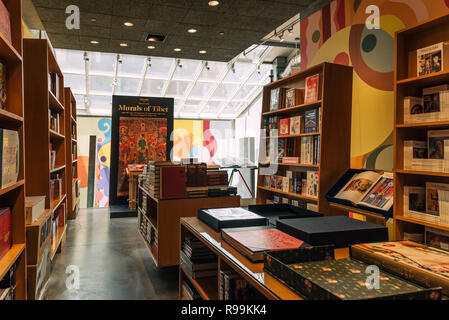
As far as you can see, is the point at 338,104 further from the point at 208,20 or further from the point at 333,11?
the point at 208,20

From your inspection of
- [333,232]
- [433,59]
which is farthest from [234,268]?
[433,59]

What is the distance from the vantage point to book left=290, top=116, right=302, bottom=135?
3.81 metres

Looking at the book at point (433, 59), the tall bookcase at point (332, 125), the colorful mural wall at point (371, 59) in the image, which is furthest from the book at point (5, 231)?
the colorful mural wall at point (371, 59)

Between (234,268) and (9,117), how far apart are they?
1.48 metres

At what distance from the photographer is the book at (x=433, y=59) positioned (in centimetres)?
228

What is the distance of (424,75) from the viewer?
2.32 metres

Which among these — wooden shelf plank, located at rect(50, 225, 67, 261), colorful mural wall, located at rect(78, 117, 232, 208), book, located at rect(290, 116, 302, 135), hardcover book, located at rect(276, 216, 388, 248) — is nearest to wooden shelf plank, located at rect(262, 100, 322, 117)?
book, located at rect(290, 116, 302, 135)

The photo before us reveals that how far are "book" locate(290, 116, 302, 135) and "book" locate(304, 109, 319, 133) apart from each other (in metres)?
0.12

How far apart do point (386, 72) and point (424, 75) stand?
1193 millimetres

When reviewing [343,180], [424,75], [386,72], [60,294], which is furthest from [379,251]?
[60,294]

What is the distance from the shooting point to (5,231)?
1952 mm

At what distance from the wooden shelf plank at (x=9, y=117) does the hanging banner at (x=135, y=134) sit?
18.6 feet

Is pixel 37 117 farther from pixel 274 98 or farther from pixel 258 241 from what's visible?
pixel 258 241

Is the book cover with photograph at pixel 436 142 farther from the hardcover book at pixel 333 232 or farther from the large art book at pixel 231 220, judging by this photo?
the large art book at pixel 231 220
